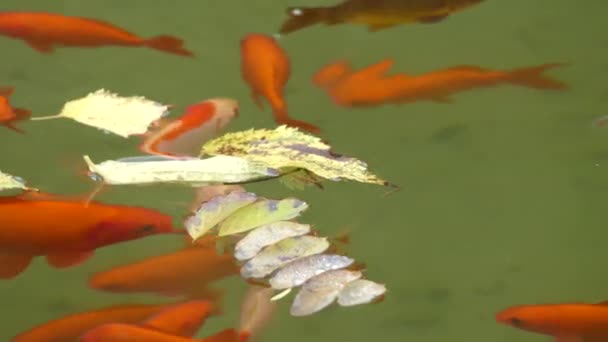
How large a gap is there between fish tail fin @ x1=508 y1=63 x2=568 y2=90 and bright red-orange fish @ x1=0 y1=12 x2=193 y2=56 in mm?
587

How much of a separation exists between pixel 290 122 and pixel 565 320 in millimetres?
533

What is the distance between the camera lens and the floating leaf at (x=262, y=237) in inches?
45.9

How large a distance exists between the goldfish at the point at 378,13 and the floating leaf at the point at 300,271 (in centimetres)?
55

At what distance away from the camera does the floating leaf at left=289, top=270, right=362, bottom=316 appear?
1147mm

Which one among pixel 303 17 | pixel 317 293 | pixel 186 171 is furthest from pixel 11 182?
pixel 303 17

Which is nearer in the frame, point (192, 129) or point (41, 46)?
point (192, 129)

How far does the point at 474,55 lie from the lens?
4.91ft

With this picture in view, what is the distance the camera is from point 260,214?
1.20 metres

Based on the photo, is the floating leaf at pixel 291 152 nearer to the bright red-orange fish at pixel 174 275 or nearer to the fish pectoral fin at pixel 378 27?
the bright red-orange fish at pixel 174 275

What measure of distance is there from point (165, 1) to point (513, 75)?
2.19ft

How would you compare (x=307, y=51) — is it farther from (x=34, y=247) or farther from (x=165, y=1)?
(x=34, y=247)

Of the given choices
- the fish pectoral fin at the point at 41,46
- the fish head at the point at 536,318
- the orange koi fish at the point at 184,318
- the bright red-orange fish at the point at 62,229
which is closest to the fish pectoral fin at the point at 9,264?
the bright red-orange fish at the point at 62,229

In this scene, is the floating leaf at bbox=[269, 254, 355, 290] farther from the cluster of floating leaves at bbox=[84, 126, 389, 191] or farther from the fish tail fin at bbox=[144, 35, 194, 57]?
the fish tail fin at bbox=[144, 35, 194, 57]

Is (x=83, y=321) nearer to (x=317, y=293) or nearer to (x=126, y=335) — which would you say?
(x=126, y=335)
